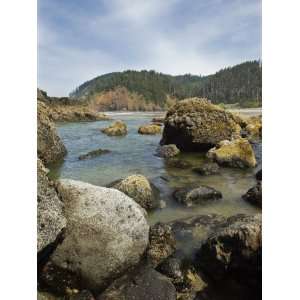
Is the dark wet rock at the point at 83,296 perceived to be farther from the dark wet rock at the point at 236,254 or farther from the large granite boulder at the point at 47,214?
the dark wet rock at the point at 236,254

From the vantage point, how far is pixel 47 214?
4516 millimetres

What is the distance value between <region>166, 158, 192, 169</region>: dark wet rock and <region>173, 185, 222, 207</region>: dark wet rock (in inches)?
163

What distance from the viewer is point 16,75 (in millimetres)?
→ 2492

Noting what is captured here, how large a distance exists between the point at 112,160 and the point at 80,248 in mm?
9880

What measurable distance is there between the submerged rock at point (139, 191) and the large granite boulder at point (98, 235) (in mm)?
2406

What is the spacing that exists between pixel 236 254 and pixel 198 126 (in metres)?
12.0

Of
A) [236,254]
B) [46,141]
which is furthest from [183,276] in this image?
[46,141]

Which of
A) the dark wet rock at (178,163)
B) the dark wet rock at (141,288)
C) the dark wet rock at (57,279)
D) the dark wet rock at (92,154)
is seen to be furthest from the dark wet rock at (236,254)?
the dark wet rock at (92,154)

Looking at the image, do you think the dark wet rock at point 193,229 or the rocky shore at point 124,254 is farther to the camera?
the dark wet rock at point 193,229

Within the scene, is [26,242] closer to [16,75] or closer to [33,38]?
[16,75]

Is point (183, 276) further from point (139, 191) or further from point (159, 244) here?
point (139, 191)

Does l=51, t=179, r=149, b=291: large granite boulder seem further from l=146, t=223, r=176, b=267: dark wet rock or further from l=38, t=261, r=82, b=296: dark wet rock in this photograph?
l=146, t=223, r=176, b=267: dark wet rock

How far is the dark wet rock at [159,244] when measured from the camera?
5.55 metres
